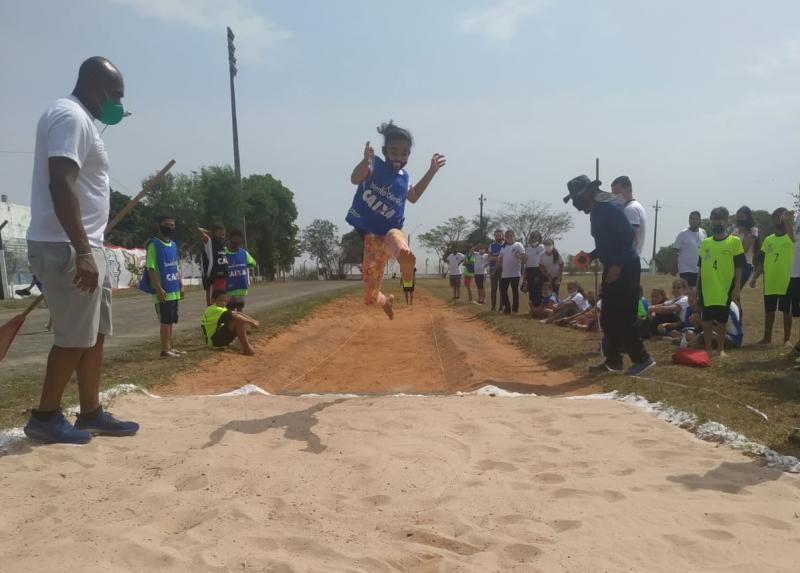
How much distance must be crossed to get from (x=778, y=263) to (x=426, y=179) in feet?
18.8

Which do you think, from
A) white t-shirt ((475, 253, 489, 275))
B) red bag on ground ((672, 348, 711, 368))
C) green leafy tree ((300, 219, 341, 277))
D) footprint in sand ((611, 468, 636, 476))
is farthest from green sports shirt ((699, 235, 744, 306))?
green leafy tree ((300, 219, 341, 277))

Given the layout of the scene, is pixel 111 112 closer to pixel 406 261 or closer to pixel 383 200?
pixel 383 200

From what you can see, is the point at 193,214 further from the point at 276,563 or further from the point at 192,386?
the point at 276,563

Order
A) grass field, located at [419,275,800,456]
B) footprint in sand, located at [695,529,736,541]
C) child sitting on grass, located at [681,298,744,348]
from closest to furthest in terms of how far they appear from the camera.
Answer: footprint in sand, located at [695,529,736,541], grass field, located at [419,275,800,456], child sitting on grass, located at [681,298,744,348]

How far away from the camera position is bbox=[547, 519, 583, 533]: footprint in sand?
8.58 feet

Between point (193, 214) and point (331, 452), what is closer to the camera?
point (331, 452)

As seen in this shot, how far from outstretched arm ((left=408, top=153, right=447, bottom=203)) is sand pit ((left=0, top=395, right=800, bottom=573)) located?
2.42 metres

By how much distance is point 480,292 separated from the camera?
19.3 meters

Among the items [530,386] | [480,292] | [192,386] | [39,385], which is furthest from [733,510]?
[480,292]

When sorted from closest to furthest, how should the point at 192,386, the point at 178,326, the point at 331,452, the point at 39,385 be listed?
the point at 331,452, the point at 39,385, the point at 192,386, the point at 178,326

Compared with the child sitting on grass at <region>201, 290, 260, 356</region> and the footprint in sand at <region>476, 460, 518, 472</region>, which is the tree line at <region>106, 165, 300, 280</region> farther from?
the footprint in sand at <region>476, 460, 518, 472</region>

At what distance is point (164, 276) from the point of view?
771cm

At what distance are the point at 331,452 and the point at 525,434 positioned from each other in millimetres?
1363

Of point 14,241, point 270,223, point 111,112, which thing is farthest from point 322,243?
point 111,112
